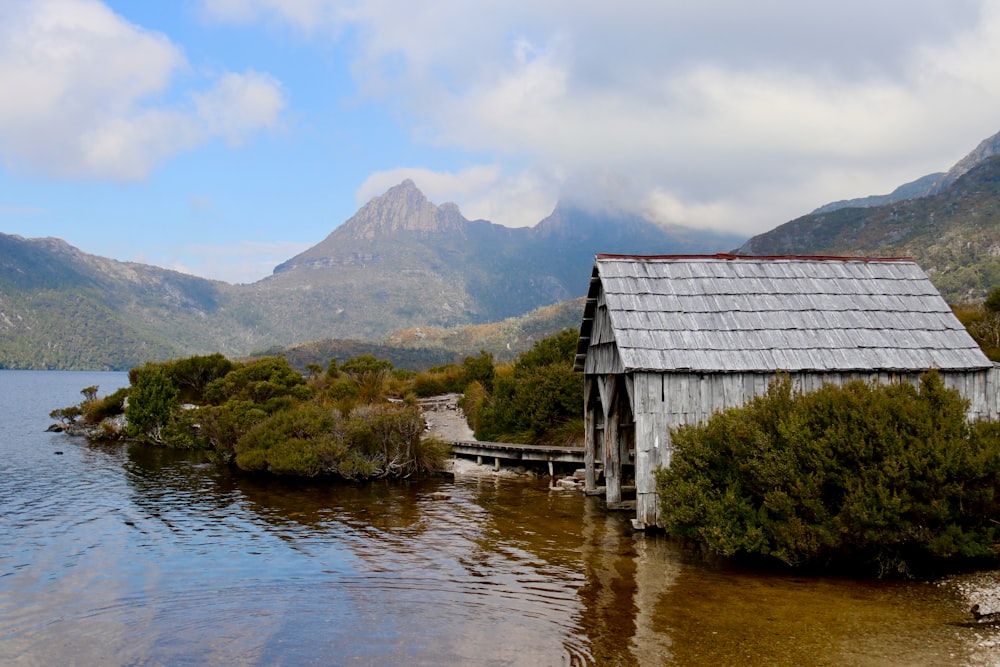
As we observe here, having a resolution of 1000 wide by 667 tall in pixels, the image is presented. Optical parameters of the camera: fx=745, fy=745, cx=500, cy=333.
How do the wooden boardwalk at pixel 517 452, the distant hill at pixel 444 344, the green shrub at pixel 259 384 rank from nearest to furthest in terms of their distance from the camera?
the wooden boardwalk at pixel 517 452 → the green shrub at pixel 259 384 → the distant hill at pixel 444 344

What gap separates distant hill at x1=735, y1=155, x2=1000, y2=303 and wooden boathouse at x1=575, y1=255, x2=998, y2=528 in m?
57.7

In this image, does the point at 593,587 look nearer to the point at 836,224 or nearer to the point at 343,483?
the point at 343,483

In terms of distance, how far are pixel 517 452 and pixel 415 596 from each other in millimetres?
13424

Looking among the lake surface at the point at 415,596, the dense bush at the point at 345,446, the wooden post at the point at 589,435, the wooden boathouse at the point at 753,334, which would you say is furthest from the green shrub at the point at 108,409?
the wooden boathouse at the point at 753,334

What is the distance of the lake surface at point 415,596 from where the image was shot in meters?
9.77

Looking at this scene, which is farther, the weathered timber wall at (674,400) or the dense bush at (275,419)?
the dense bush at (275,419)

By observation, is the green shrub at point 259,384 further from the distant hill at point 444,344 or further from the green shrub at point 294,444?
the distant hill at point 444,344

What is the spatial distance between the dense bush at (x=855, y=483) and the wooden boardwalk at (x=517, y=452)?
1031 centimetres

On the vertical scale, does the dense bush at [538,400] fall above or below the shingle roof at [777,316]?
below

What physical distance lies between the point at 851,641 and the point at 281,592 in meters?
8.83

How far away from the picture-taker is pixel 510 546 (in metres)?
15.8

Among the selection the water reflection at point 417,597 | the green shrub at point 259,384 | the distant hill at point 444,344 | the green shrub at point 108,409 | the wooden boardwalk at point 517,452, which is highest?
the distant hill at point 444,344

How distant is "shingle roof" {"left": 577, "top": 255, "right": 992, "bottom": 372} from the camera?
1548 cm

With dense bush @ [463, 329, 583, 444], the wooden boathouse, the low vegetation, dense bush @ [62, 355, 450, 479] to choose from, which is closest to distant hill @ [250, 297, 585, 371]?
the low vegetation
